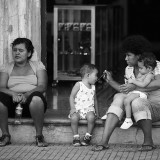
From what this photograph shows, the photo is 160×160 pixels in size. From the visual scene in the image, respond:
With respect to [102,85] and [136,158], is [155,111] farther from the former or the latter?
[102,85]

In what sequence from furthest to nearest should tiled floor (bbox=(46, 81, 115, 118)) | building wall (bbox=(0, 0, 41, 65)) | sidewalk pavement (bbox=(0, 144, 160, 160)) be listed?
tiled floor (bbox=(46, 81, 115, 118)) < building wall (bbox=(0, 0, 41, 65)) < sidewalk pavement (bbox=(0, 144, 160, 160))

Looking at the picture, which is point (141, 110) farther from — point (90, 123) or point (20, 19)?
point (20, 19)

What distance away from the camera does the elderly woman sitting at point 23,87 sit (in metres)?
8.07

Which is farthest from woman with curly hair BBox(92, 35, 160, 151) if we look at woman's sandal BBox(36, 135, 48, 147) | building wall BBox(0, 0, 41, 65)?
building wall BBox(0, 0, 41, 65)

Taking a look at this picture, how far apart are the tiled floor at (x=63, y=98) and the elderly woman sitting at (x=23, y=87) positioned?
1.71 ft

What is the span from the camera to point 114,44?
1625 cm

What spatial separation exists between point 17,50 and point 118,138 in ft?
5.40

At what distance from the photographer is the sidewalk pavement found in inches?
298

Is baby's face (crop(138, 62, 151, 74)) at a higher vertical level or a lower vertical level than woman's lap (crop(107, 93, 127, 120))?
higher

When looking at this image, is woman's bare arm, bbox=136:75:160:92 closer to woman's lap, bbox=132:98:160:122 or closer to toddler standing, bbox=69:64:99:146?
woman's lap, bbox=132:98:160:122

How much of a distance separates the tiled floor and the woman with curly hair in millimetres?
898

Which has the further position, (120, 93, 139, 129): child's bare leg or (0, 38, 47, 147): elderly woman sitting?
(0, 38, 47, 147): elderly woman sitting

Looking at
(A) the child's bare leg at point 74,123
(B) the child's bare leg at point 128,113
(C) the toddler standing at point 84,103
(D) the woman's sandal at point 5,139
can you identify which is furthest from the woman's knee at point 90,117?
(D) the woman's sandal at point 5,139

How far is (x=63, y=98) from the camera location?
35.1 ft
